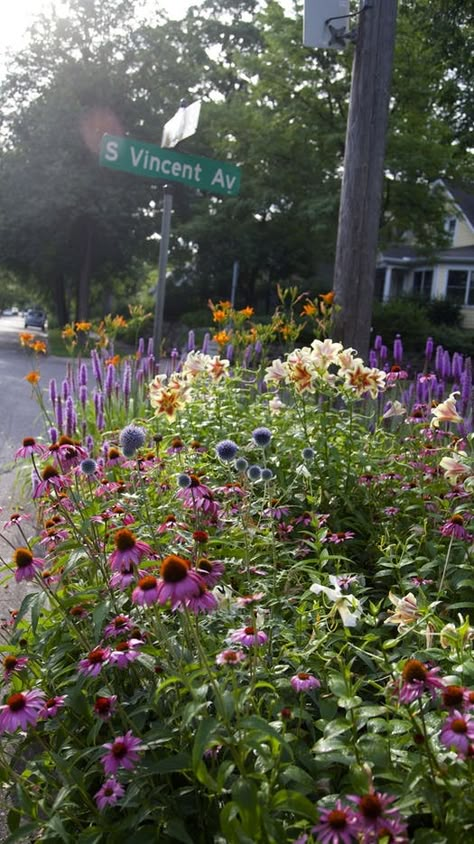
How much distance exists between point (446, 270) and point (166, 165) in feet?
97.2

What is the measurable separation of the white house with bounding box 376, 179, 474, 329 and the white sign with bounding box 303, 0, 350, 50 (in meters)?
25.0

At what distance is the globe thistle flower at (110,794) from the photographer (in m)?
1.42

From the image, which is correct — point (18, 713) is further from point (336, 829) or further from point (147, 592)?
point (336, 829)

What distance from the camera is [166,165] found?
5.20 metres

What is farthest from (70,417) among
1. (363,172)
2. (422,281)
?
(422,281)

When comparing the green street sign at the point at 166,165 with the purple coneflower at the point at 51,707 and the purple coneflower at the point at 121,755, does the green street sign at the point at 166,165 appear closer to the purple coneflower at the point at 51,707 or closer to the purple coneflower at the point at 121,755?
the purple coneflower at the point at 51,707

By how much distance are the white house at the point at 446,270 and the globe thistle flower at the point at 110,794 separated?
93.6 ft

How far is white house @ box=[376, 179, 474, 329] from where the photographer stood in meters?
31.6

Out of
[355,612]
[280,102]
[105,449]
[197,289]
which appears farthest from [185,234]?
[355,612]

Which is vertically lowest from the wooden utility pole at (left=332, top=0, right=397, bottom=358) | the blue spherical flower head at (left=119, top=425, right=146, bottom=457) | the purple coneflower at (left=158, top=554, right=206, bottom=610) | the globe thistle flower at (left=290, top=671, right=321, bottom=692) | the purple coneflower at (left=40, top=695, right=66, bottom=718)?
the purple coneflower at (left=40, top=695, right=66, bottom=718)

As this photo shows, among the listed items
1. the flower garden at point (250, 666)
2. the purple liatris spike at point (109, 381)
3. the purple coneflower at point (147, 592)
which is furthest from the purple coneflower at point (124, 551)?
the purple liatris spike at point (109, 381)

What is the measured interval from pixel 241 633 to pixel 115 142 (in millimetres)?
4329

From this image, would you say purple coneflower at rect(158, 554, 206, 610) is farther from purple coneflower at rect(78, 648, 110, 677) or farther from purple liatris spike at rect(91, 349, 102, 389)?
purple liatris spike at rect(91, 349, 102, 389)

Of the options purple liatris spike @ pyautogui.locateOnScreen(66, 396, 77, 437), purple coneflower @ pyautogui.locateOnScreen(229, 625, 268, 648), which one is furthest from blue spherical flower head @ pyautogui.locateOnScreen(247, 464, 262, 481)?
purple liatris spike @ pyautogui.locateOnScreen(66, 396, 77, 437)
